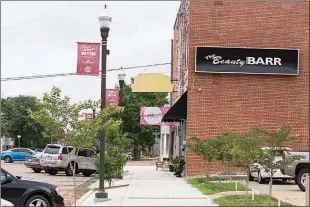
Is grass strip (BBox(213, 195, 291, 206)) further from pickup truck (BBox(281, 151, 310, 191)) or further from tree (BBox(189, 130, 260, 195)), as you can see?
pickup truck (BBox(281, 151, 310, 191))

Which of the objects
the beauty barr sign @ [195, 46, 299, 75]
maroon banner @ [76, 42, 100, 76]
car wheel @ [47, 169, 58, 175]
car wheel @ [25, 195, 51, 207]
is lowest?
car wheel @ [47, 169, 58, 175]

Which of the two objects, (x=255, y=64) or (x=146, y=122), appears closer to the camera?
(x=255, y=64)

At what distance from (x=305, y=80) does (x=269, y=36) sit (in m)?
2.69

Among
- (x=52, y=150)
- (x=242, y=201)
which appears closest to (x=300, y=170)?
(x=242, y=201)

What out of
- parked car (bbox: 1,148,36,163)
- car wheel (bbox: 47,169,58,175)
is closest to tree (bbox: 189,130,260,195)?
car wheel (bbox: 47,169,58,175)

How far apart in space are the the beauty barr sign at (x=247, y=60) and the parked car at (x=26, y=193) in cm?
1352

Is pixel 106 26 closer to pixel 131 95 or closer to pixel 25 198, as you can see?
pixel 25 198

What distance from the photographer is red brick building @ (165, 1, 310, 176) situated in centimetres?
2448

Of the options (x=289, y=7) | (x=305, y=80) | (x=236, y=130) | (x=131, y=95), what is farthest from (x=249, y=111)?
(x=131, y=95)

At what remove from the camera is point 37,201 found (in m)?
11.9

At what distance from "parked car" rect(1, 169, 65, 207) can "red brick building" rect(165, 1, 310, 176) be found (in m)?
12.9

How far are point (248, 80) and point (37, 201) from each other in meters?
15.0

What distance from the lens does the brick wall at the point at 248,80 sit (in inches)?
964

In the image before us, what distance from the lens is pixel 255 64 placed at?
2458 centimetres
